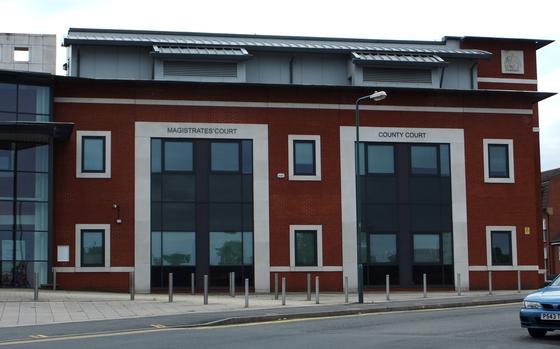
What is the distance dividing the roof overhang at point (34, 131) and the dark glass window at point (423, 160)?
15.7 meters

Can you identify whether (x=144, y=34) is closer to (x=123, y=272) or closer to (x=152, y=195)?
(x=152, y=195)

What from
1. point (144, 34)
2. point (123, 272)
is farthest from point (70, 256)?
point (144, 34)

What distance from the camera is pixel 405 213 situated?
38.4 m

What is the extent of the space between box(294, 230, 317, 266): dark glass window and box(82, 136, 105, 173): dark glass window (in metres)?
9.21

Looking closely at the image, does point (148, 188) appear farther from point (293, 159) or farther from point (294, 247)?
point (294, 247)

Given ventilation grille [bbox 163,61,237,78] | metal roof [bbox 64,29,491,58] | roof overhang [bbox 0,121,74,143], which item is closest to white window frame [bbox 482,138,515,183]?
metal roof [bbox 64,29,491,58]

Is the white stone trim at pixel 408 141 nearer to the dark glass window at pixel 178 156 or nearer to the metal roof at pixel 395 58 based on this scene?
the metal roof at pixel 395 58

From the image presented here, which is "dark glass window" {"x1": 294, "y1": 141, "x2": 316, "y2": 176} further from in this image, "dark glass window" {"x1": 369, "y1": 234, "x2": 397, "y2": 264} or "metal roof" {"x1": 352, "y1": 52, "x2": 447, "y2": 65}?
"metal roof" {"x1": 352, "y1": 52, "x2": 447, "y2": 65}

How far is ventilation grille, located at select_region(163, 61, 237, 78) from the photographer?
37594 mm

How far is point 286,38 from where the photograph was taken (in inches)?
1629

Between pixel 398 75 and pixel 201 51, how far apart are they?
9609 mm

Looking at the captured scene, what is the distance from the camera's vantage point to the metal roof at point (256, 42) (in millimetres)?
37906

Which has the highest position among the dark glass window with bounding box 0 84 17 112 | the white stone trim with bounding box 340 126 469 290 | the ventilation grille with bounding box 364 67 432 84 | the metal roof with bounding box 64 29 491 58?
the metal roof with bounding box 64 29 491 58

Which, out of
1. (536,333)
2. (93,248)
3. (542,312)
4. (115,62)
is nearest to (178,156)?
(93,248)
